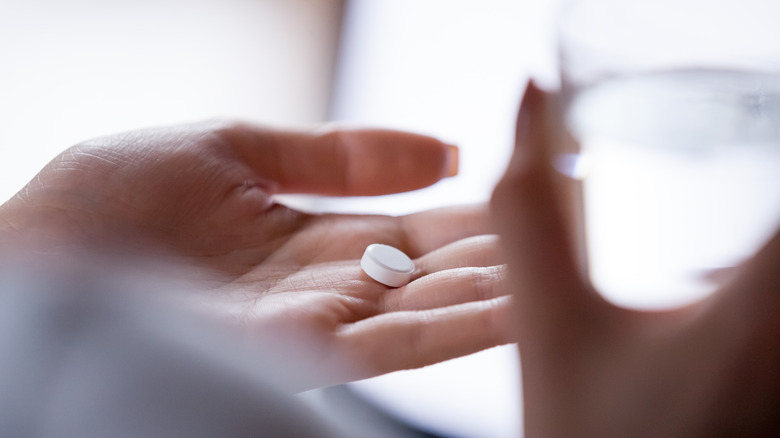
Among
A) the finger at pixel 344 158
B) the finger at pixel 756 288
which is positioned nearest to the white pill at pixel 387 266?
the finger at pixel 344 158

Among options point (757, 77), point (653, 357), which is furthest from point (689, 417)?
point (757, 77)

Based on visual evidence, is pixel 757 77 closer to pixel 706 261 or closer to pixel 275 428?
pixel 706 261

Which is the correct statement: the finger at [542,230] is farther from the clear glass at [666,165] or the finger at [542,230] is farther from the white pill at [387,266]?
the white pill at [387,266]

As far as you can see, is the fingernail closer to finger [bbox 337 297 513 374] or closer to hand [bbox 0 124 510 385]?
hand [bbox 0 124 510 385]

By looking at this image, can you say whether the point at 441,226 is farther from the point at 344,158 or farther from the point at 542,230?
the point at 542,230

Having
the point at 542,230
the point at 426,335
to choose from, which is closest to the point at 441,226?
the point at 426,335

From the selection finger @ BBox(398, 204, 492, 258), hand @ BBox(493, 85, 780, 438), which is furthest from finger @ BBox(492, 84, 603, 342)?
finger @ BBox(398, 204, 492, 258)
